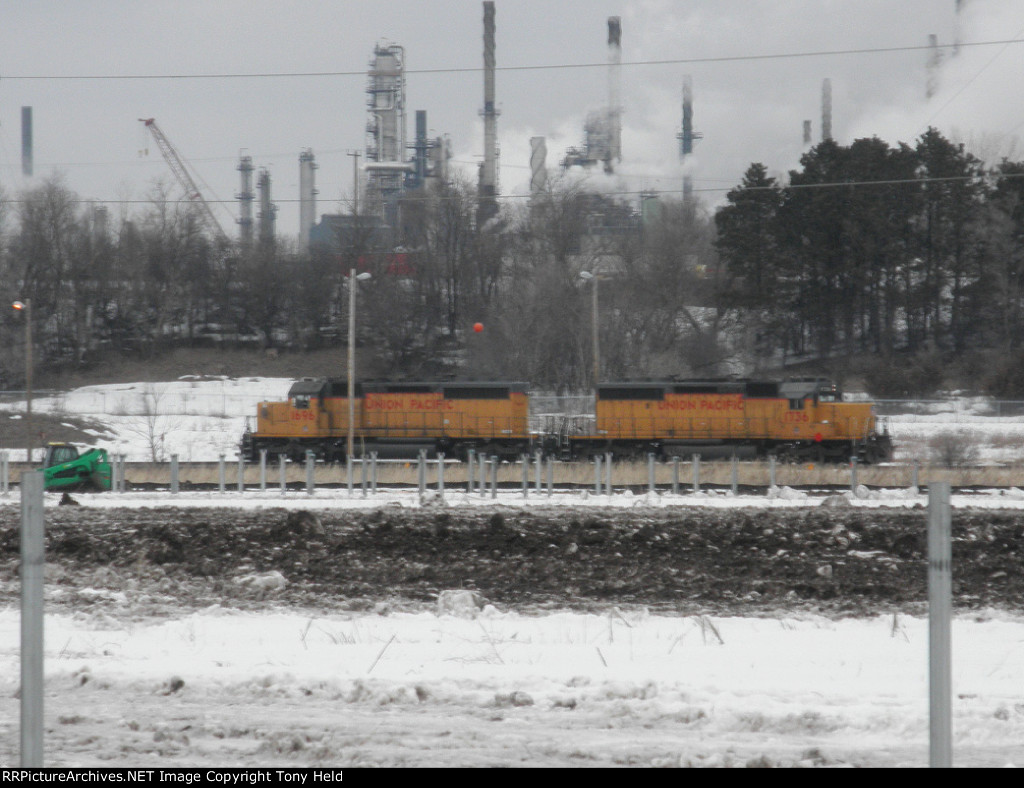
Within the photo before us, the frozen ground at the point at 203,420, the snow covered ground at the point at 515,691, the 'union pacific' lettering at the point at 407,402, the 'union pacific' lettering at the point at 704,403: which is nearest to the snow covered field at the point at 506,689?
the snow covered ground at the point at 515,691

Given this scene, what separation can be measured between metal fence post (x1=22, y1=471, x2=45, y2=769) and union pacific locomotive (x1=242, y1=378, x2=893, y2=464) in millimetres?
32306

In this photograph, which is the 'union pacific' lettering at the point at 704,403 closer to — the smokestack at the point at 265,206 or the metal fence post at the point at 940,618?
the metal fence post at the point at 940,618

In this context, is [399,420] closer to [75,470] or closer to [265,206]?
[75,470]

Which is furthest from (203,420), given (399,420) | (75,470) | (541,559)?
(541,559)

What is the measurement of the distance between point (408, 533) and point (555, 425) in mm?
24513

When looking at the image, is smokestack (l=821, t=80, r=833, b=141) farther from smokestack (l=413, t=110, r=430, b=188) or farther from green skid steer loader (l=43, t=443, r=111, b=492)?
green skid steer loader (l=43, t=443, r=111, b=492)

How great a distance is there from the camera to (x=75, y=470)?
26.6 m

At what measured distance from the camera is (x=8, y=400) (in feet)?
170

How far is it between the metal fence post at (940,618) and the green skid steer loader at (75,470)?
2549cm

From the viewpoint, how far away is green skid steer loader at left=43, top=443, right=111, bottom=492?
26.4 meters

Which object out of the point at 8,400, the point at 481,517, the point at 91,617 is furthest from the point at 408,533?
the point at 8,400

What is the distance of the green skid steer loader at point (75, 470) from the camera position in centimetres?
2641

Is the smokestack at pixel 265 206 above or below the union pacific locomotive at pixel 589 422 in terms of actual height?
above

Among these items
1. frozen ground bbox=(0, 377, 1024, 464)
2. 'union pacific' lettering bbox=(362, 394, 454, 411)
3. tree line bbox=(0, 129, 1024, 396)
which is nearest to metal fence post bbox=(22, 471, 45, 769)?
frozen ground bbox=(0, 377, 1024, 464)
